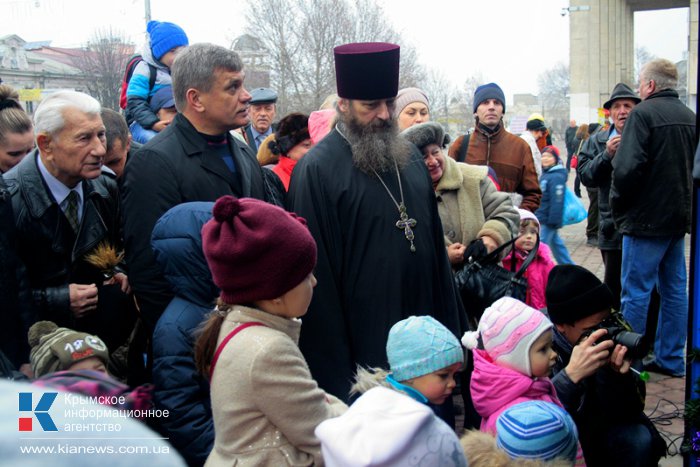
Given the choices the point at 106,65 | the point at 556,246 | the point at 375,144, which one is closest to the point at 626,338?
the point at 375,144

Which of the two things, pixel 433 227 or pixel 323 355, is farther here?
pixel 433 227

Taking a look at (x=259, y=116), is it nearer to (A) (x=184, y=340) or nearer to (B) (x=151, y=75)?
(B) (x=151, y=75)

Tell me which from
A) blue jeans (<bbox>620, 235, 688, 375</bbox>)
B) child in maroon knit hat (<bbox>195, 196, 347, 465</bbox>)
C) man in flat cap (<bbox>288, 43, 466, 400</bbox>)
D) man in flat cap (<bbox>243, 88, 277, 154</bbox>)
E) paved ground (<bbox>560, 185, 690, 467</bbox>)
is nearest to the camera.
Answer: child in maroon knit hat (<bbox>195, 196, 347, 465</bbox>)

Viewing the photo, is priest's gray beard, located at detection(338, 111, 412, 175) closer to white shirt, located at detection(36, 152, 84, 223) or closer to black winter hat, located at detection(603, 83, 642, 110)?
white shirt, located at detection(36, 152, 84, 223)

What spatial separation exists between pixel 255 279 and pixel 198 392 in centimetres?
65

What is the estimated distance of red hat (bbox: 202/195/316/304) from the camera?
2.21 metres

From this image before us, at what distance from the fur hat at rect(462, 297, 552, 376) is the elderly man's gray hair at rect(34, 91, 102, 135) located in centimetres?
215

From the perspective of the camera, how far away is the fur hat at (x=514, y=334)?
2.96 m

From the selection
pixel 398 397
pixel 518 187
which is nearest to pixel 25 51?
pixel 518 187

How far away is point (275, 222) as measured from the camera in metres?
2.25

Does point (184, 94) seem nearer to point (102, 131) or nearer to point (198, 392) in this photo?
point (102, 131)

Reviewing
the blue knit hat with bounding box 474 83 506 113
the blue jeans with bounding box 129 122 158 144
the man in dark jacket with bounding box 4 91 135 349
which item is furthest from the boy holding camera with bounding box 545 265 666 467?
the blue jeans with bounding box 129 122 158 144

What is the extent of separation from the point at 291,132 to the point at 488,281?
1.80m

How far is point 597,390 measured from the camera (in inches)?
128
